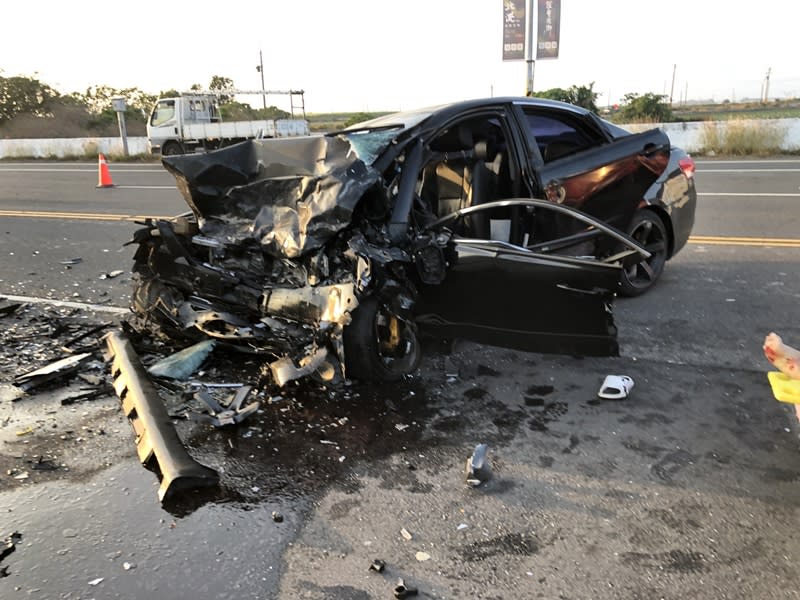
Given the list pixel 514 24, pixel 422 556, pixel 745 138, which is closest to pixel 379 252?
pixel 422 556

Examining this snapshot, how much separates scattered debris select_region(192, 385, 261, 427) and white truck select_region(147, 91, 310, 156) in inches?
815

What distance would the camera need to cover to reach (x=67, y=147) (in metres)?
28.5

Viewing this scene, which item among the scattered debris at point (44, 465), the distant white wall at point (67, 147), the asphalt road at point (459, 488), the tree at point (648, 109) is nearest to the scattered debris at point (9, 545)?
the asphalt road at point (459, 488)

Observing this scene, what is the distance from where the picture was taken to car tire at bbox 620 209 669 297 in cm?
568

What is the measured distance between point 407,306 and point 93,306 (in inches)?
141

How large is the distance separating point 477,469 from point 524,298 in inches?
51.3

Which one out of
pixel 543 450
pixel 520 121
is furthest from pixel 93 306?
pixel 543 450

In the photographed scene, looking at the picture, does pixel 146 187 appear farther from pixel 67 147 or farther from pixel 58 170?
pixel 67 147

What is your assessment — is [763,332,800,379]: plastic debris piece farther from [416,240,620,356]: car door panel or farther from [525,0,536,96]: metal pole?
[525,0,536,96]: metal pole

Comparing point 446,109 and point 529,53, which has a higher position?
point 529,53

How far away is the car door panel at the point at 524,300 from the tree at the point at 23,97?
47.0m

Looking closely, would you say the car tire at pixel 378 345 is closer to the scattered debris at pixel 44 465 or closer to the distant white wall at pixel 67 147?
the scattered debris at pixel 44 465

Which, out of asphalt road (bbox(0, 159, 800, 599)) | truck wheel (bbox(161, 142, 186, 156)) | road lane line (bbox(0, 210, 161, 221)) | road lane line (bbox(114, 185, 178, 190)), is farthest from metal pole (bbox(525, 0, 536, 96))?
asphalt road (bbox(0, 159, 800, 599))

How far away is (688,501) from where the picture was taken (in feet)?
9.23
